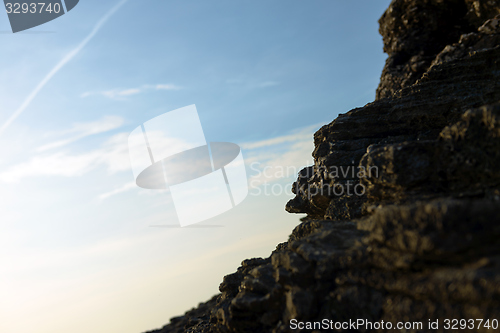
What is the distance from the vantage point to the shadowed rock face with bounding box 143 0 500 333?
10.4m

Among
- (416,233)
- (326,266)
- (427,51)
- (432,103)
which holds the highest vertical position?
(427,51)

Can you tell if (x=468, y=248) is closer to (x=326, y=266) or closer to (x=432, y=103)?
(x=326, y=266)

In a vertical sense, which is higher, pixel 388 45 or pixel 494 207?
pixel 388 45

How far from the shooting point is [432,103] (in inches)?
829

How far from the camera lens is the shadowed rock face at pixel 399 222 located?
408 inches

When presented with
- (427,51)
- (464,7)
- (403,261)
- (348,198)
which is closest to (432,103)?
(348,198)

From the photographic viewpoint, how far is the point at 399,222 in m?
11.5

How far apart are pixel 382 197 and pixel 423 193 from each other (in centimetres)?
208

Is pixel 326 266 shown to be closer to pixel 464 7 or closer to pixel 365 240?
pixel 365 240

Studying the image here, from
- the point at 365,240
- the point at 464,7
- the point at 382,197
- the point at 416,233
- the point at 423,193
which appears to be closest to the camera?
the point at 416,233

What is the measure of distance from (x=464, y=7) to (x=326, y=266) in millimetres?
48235

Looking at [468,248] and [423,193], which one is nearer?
[468,248]

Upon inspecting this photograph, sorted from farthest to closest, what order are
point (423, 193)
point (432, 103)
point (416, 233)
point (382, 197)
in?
1. point (432, 103)
2. point (382, 197)
3. point (423, 193)
4. point (416, 233)

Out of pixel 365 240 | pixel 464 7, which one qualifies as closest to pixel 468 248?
pixel 365 240
